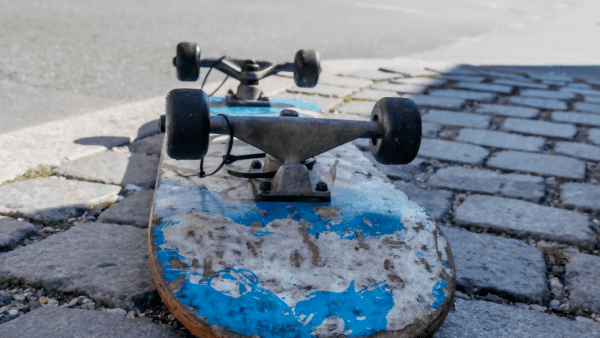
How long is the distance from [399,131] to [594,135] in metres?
2.22

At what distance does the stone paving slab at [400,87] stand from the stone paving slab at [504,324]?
2.74 meters

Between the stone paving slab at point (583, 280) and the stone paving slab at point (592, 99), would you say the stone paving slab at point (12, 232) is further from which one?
the stone paving slab at point (592, 99)

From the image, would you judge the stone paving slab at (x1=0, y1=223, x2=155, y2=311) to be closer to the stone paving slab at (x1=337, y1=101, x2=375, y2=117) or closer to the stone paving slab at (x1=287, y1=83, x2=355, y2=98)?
the stone paving slab at (x1=337, y1=101, x2=375, y2=117)

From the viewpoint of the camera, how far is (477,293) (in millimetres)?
1400

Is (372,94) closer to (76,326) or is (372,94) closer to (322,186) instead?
(322,186)

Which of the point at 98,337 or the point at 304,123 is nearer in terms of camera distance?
the point at 98,337

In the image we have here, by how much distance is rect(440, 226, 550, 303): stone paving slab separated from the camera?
1.40 metres

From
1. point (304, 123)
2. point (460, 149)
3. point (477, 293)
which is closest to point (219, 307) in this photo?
point (304, 123)

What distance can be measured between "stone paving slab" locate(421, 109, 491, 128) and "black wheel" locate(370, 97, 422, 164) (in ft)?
6.04

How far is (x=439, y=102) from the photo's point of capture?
3596mm

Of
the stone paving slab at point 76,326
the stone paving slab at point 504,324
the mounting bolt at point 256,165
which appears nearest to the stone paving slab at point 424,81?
the mounting bolt at point 256,165

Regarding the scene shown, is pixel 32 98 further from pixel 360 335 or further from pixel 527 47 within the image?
pixel 527 47

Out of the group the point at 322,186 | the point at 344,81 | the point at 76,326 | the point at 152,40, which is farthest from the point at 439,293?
the point at 152,40

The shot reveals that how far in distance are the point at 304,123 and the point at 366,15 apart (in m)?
8.95
